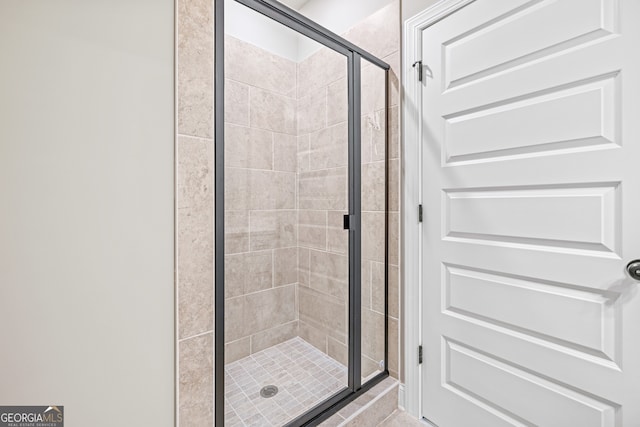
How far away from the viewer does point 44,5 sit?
2.22 ft

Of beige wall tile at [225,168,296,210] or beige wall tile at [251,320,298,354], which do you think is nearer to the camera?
beige wall tile at [225,168,296,210]

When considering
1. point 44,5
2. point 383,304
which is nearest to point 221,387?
point 383,304

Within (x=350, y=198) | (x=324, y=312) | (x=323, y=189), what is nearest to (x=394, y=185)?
(x=350, y=198)

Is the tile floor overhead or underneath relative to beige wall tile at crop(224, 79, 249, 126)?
underneath

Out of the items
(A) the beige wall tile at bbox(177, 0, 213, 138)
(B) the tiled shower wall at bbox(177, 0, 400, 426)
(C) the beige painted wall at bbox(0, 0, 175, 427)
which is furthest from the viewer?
(B) the tiled shower wall at bbox(177, 0, 400, 426)

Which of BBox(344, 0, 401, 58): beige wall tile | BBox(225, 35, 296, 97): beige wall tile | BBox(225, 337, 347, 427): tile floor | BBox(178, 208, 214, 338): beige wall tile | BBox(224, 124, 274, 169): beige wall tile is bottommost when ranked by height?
BBox(225, 337, 347, 427): tile floor

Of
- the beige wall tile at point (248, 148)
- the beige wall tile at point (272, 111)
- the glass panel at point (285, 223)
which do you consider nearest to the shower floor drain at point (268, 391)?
the glass panel at point (285, 223)

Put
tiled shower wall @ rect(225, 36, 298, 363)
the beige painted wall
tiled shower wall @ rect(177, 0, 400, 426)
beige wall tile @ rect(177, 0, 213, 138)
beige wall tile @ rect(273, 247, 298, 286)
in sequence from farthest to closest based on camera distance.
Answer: beige wall tile @ rect(273, 247, 298, 286), tiled shower wall @ rect(177, 0, 400, 426), tiled shower wall @ rect(225, 36, 298, 363), beige wall tile @ rect(177, 0, 213, 138), the beige painted wall

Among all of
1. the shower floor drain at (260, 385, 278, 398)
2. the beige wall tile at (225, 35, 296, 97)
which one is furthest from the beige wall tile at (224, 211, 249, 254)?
the shower floor drain at (260, 385, 278, 398)

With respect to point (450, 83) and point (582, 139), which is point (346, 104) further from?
point (582, 139)

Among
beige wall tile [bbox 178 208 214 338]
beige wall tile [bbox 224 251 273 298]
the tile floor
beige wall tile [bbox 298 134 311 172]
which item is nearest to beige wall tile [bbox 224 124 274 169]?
beige wall tile [bbox 298 134 311 172]

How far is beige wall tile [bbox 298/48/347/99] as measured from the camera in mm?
1510

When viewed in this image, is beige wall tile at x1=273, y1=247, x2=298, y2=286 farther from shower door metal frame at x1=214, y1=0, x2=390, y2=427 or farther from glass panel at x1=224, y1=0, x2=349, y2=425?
shower door metal frame at x1=214, y1=0, x2=390, y2=427

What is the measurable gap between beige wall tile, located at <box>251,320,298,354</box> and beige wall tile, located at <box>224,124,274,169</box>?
970 mm
